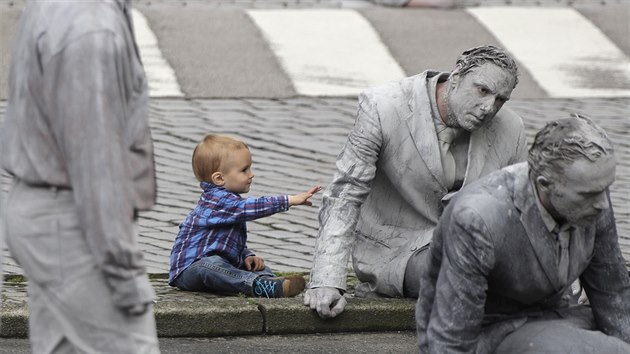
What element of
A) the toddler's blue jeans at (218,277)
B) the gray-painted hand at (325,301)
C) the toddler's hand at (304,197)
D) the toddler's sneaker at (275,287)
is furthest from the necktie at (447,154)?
the toddler's blue jeans at (218,277)

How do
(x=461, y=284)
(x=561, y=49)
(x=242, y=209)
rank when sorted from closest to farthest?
(x=461, y=284) < (x=242, y=209) < (x=561, y=49)

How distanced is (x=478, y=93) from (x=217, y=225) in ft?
4.30

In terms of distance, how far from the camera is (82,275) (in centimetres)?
411

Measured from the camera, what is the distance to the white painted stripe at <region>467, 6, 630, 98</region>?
1192cm

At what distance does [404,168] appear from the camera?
21.5ft

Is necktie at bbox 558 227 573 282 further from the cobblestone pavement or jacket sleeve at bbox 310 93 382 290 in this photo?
the cobblestone pavement

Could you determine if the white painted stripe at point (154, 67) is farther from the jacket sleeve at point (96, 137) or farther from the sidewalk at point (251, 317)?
the jacket sleeve at point (96, 137)

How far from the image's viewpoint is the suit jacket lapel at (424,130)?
6492mm

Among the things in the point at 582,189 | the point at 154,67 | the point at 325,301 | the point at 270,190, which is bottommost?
the point at 154,67

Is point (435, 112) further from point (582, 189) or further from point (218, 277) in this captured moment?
point (582, 189)

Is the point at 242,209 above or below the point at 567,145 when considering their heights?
below

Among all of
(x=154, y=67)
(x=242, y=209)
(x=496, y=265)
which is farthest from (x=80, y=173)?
(x=154, y=67)

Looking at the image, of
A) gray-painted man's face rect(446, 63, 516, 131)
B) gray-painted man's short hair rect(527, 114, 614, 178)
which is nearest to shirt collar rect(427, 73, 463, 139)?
gray-painted man's face rect(446, 63, 516, 131)

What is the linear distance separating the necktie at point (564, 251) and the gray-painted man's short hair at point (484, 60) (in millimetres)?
1378
